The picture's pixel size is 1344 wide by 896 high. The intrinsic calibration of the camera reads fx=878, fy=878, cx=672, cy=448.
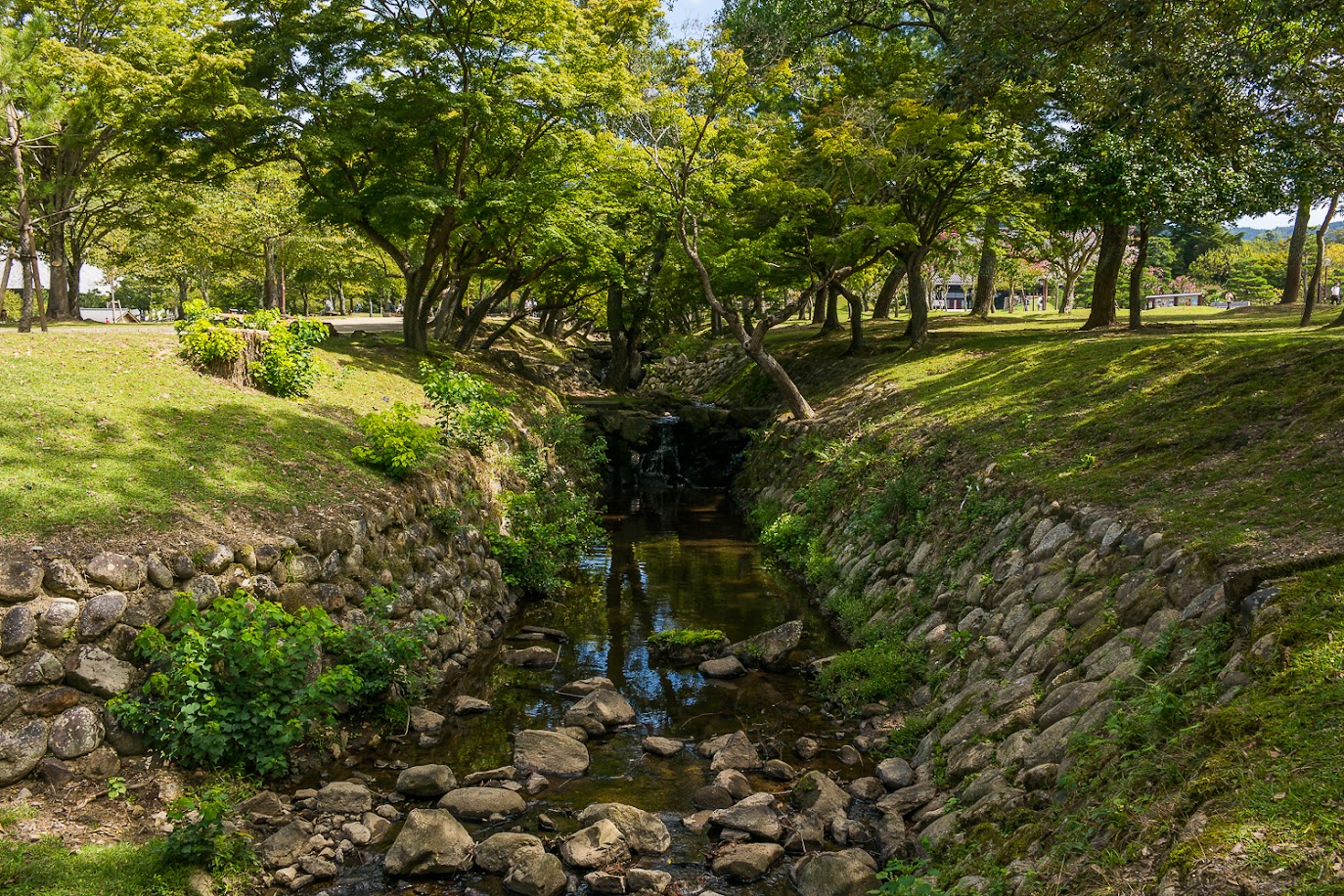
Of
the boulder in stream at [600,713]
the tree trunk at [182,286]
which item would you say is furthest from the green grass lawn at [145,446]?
the tree trunk at [182,286]

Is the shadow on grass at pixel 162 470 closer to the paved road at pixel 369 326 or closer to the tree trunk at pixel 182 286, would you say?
the paved road at pixel 369 326

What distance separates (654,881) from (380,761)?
3.40 meters

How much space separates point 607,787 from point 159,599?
4474mm

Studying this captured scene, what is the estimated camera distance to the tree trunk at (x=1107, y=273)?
23.2 metres

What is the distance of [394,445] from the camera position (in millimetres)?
12477

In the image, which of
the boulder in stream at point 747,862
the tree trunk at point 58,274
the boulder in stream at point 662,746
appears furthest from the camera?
the tree trunk at point 58,274

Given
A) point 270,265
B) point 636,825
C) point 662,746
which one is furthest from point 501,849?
point 270,265

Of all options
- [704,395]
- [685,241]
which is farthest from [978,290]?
[685,241]

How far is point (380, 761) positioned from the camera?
8.77 m

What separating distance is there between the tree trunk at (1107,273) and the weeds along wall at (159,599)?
1861 centimetres

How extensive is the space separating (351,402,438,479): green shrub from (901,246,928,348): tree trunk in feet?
51.0

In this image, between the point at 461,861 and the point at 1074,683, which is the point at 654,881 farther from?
the point at 1074,683

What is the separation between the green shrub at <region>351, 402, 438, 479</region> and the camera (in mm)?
12453

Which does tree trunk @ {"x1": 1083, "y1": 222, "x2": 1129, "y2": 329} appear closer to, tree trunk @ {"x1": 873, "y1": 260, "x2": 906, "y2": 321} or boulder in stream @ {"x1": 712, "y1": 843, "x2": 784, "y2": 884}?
tree trunk @ {"x1": 873, "y1": 260, "x2": 906, "y2": 321}
